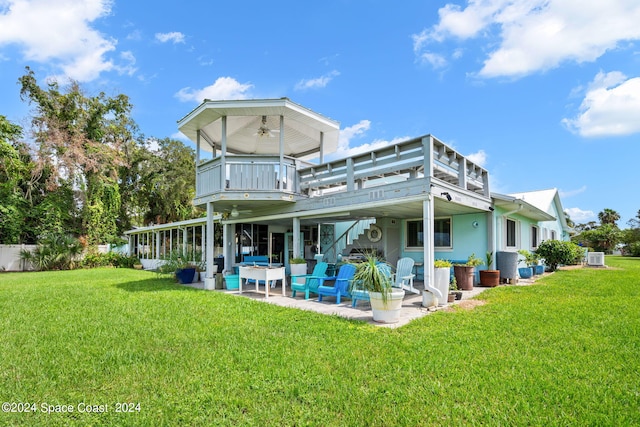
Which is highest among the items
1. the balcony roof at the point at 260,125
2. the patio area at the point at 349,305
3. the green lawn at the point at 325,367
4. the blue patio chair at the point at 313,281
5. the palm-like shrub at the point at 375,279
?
the balcony roof at the point at 260,125

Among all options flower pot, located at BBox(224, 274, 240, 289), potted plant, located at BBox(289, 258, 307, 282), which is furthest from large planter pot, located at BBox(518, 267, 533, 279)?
flower pot, located at BBox(224, 274, 240, 289)

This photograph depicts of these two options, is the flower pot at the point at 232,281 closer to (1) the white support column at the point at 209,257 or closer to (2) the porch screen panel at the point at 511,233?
(1) the white support column at the point at 209,257

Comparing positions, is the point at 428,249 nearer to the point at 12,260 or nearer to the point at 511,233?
the point at 511,233

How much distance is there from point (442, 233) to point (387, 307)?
21.6ft

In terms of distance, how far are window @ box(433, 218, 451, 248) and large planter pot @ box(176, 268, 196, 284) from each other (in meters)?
8.55

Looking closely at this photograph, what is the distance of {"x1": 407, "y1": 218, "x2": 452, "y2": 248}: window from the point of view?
1138 centimetres

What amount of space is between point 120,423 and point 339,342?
106 inches

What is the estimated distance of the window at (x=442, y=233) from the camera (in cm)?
1134

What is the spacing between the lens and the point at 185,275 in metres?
11.9

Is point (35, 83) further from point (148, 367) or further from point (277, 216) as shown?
point (148, 367)

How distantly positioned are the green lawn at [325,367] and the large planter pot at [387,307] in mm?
377

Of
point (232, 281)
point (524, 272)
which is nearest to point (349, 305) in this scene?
point (232, 281)

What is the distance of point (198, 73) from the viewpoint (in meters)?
13.1

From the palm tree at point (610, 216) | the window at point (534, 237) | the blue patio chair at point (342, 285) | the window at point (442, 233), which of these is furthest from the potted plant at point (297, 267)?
the palm tree at point (610, 216)
